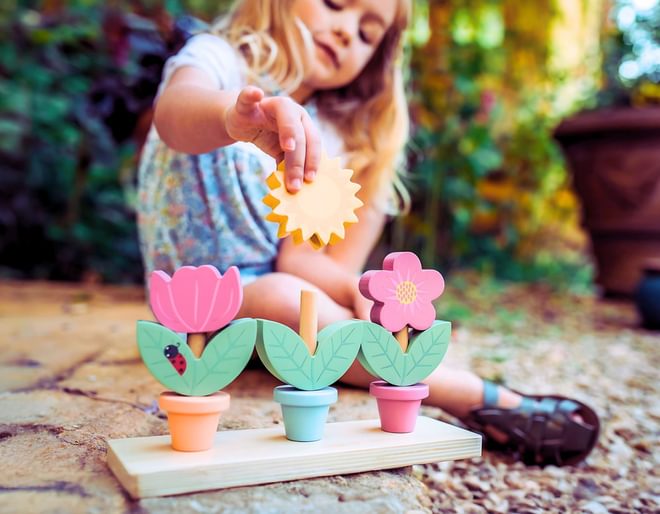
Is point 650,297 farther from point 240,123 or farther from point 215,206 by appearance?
point 240,123

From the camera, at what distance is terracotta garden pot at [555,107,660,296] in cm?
319

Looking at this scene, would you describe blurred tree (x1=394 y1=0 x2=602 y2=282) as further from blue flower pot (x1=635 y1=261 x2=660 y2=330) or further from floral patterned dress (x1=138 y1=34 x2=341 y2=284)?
floral patterned dress (x1=138 y1=34 x2=341 y2=284)

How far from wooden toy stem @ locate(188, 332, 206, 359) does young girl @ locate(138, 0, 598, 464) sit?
0.83 ft

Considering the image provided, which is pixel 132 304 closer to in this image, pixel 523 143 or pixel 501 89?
pixel 523 143

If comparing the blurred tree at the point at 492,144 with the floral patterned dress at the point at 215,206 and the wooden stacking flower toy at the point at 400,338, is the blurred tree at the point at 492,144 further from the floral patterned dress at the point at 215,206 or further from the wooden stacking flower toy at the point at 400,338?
the wooden stacking flower toy at the point at 400,338

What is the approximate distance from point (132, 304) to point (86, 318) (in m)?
0.44

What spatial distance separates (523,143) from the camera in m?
3.58

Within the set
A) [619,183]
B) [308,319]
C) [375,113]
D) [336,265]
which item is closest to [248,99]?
[308,319]

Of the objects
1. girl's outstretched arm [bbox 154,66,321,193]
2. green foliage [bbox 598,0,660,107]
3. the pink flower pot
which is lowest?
the pink flower pot

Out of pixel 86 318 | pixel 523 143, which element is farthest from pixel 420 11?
pixel 86 318

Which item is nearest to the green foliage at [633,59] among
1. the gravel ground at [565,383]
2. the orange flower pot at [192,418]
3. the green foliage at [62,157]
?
the gravel ground at [565,383]

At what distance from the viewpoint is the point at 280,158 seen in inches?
33.4

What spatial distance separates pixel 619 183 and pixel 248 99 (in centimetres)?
291

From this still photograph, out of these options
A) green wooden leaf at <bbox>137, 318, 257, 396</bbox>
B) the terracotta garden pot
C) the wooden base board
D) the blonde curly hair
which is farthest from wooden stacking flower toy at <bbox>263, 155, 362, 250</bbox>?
the terracotta garden pot
